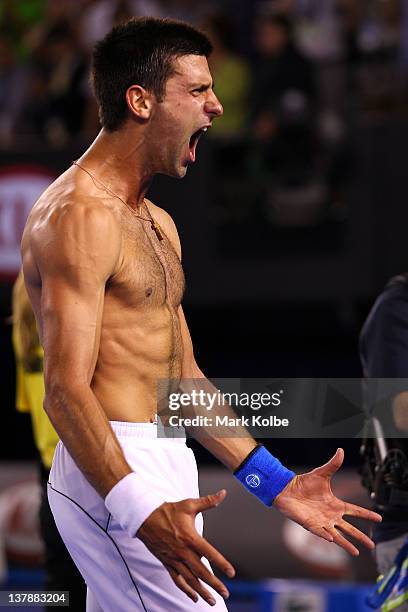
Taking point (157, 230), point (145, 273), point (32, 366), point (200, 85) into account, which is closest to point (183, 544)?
point (145, 273)

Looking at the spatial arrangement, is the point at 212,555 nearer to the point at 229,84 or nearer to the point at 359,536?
the point at 359,536

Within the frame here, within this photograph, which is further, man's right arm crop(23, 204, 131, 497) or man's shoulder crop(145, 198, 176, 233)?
man's shoulder crop(145, 198, 176, 233)

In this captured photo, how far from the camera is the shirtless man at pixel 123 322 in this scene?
2.47m

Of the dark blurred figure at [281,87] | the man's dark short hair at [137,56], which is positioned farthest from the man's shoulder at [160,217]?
the dark blurred figure at [281,87]

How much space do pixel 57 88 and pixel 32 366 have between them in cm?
365

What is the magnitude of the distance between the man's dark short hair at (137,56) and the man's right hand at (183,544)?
975mm

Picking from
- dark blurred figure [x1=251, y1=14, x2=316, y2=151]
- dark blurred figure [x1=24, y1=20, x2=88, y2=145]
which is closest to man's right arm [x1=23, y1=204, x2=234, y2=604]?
dark blurred figure [x1=251, y1=14, x2=316, y2=151]

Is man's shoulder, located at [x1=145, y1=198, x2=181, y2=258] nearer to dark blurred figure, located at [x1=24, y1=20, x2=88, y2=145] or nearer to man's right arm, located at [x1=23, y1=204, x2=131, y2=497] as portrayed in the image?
man's right arm, located at [x1=23, y1=204, x2=131, y2=497]

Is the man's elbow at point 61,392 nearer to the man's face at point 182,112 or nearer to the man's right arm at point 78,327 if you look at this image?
the man's right arm at point 78,327

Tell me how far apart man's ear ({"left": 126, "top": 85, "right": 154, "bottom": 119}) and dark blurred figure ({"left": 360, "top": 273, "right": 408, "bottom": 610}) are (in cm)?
92

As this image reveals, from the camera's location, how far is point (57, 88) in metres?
7.12

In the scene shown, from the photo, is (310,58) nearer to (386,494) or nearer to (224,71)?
(224,71)

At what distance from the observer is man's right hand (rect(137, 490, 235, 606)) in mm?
2316

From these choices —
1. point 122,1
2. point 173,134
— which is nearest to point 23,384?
point 173,134
